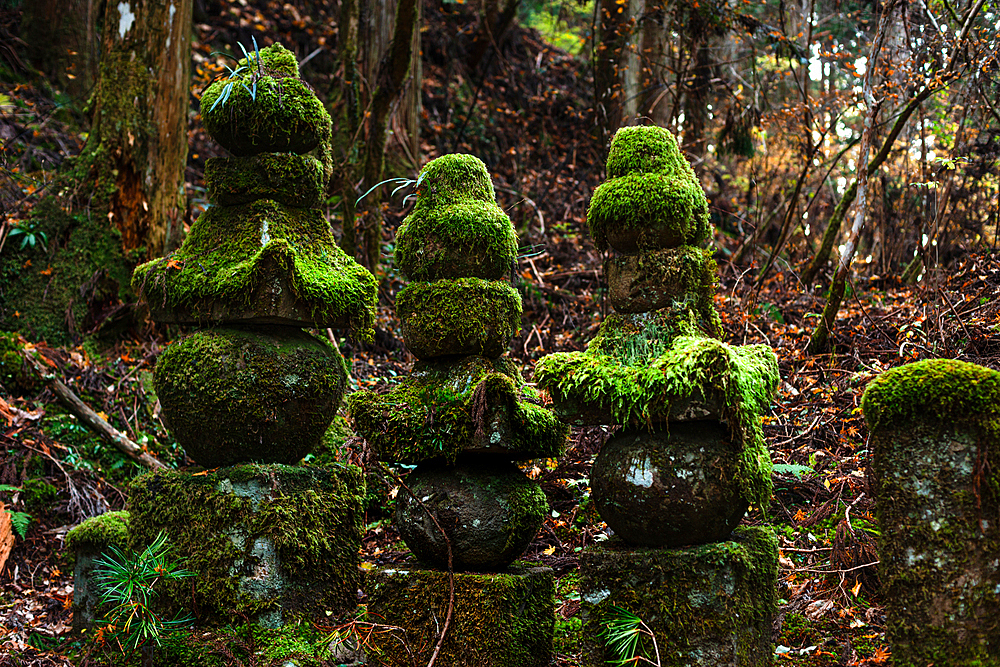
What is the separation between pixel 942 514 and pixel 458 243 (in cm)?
249

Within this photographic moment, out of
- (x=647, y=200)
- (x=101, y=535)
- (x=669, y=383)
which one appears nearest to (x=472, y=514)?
(x=669, y=383)

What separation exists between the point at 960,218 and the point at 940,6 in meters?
2.61

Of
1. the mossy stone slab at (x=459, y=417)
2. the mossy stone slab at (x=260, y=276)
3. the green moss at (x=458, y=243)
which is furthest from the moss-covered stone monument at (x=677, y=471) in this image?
the mossy stone slab at (x=260, y=276)

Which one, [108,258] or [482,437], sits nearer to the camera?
[482,437]

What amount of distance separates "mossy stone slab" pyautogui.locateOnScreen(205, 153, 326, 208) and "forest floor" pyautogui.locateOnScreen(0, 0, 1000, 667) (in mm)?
1356

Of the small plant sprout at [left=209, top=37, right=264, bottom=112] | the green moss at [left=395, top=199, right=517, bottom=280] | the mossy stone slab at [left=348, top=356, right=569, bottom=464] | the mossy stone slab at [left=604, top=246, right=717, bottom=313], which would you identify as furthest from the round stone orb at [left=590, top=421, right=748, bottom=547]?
the small plant sprout at [left=209, top=37, right=264, bottom=112]

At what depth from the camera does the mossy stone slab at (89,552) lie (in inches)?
169

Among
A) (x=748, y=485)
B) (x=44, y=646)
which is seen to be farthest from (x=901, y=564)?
(x=44, y=646)

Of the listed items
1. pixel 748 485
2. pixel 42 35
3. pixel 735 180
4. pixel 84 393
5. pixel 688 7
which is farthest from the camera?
pixel 735 180

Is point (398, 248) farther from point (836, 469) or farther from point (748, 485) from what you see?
point (836, 469)

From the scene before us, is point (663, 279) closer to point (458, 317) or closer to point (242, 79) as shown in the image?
point (458, 317)

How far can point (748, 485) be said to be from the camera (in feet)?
10.3

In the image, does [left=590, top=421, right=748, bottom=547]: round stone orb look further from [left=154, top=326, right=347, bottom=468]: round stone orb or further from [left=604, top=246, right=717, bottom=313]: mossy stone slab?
[left=154, top=326, right=347, bottom=468]: round stone orb

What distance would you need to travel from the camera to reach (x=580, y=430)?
6094mm
